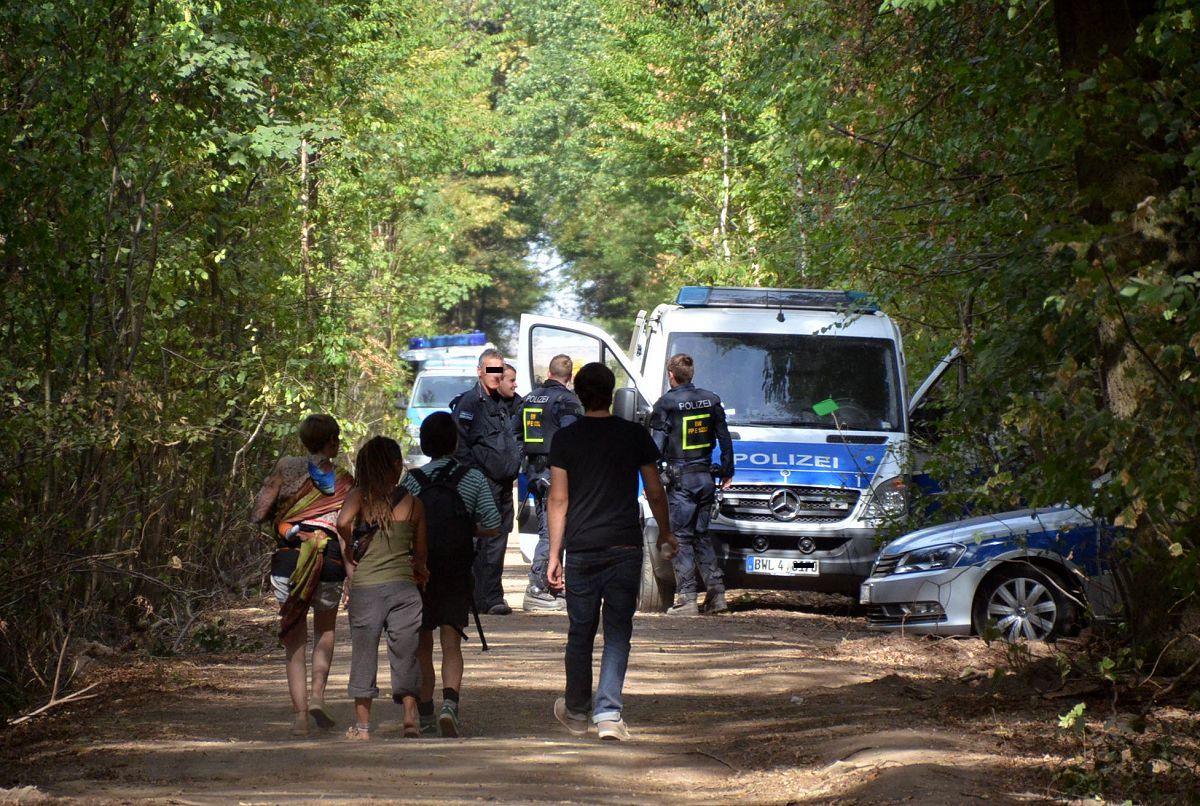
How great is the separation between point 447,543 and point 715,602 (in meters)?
6.26

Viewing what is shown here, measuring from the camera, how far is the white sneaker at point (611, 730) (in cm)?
816

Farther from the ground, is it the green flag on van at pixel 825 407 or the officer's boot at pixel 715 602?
the green flag on van at pixel 825 407

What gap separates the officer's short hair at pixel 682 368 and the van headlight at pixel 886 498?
1.87 meters

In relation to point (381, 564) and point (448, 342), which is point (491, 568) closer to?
point (381, 564)

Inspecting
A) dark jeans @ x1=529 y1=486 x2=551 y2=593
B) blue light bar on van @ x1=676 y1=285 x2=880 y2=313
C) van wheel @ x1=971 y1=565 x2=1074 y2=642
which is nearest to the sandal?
van wheel @ x1=971 y1=565 x2=1074 y2=642

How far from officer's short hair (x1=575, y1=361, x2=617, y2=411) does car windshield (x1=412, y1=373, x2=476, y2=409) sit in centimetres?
2267

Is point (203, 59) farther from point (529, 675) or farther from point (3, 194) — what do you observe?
point (529, 675)

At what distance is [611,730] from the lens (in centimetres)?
816

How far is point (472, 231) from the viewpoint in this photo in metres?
69.4

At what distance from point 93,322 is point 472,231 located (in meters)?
59.5

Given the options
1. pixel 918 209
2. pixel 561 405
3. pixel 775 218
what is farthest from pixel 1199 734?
pixel 775 218

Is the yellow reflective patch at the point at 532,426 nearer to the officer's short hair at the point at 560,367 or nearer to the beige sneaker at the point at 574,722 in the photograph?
the officer's short hair at the point at 560,367

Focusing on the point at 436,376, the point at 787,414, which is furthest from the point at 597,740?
the point at 436,376

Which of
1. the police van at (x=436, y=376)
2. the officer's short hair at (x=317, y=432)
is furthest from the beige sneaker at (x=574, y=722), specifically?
the police van at (x=436, y=376)
